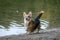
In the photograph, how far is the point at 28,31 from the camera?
37.6ft

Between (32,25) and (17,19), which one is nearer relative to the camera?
(32,25)

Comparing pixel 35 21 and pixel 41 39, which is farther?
pixel 35 21

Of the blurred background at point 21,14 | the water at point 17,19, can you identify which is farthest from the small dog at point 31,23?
the blurred background at point 21,14

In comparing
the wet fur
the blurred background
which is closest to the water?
the blurred background

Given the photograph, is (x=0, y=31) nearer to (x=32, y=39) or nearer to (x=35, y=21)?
(x=35, y=21)

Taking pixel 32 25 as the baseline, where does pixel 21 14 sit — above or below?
above

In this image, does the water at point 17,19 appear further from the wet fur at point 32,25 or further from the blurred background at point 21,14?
the wet fur at point 32,25

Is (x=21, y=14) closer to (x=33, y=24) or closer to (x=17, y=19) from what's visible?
(x=17, y=19)

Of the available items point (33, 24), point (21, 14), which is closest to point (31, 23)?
point (33, 24)

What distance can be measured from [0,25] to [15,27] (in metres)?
1.22

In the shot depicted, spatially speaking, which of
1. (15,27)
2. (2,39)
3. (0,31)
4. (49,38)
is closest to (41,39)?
(49,38)

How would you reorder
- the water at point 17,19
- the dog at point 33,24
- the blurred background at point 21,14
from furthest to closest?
the blurred background at point 21,14 < the water at point 17,19 < the dog at point 33,24

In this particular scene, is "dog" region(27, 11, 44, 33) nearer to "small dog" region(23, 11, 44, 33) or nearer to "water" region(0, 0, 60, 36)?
"small dog" region(23, 11, 44, 33)

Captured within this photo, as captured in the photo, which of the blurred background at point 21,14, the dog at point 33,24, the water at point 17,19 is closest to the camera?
the dog at point 33,24
